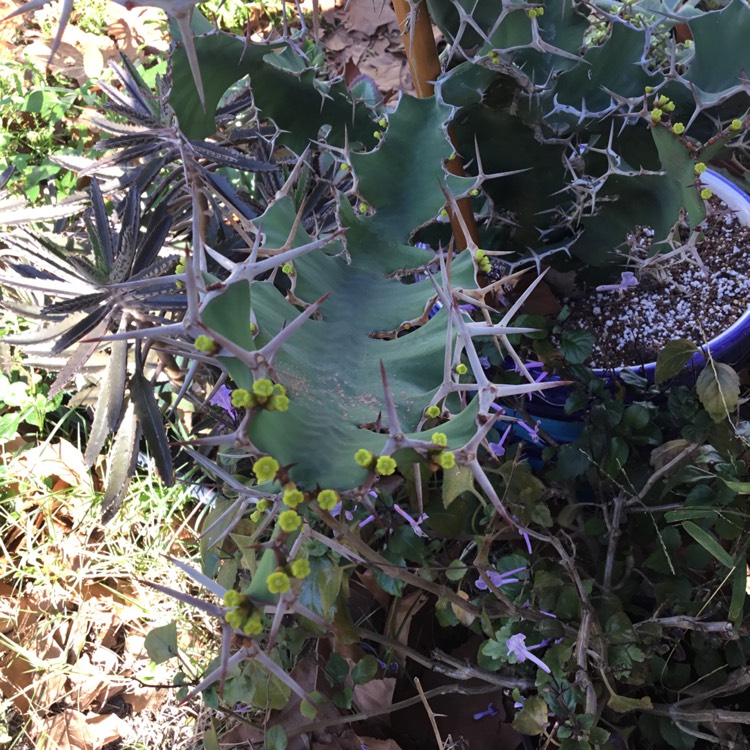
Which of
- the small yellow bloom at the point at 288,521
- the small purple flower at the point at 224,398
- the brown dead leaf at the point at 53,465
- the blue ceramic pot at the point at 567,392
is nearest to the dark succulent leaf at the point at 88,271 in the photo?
the small purple flower at the point at 224,398

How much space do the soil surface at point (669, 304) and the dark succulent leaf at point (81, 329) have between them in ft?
2.13

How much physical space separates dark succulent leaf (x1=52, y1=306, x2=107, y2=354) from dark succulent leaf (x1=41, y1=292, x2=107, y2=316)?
1 centimetres

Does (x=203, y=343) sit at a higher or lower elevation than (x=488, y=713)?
higher

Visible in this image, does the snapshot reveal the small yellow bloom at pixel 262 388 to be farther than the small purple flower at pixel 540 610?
No

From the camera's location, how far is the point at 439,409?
508mm

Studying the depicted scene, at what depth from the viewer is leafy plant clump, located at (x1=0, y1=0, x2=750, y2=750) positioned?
1.70 ft

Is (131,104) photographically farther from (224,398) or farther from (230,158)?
(224,398)

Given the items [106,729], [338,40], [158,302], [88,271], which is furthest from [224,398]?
[338,40]

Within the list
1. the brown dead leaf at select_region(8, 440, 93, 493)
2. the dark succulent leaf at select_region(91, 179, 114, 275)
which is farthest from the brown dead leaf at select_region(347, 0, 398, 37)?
the brown dead leaf at select_region(8, 440, 93, 493)

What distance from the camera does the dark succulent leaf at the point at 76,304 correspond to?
2.94 feet

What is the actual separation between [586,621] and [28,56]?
2.02 metres

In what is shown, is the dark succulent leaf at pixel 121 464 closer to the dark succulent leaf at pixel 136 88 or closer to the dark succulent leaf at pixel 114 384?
the dark succulent leaf at pixel 114 384

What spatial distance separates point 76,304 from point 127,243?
0.10 metres

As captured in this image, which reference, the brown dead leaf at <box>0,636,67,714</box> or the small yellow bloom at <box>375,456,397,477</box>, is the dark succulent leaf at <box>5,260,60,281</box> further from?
the small yellow bloom at <box>375,456,397,477</box>
